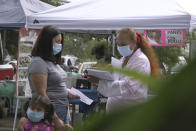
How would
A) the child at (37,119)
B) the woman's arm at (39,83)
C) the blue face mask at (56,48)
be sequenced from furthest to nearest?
1. the child at (37,119)
2. the blue face mask at (56,48)
3. the woman's arm at (39,83)

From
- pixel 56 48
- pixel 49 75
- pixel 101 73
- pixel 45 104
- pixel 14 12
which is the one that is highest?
pixel 101 73

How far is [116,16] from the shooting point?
6176 millimetres

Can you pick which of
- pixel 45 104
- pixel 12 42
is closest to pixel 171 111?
pixel 45 104

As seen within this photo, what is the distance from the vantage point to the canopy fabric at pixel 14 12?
7.65 metres

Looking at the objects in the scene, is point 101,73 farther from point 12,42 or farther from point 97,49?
point 12,42

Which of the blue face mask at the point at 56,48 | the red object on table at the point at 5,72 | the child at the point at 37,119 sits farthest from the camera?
the red object on table at the point at 5,72

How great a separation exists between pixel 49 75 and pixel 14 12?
5.33 metres

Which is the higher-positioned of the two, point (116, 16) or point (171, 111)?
point (171, 111)

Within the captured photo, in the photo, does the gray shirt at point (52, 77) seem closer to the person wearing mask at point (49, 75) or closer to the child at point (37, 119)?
the person wearing mask at point (49, 75)

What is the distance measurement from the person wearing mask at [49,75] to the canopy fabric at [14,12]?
4106mm

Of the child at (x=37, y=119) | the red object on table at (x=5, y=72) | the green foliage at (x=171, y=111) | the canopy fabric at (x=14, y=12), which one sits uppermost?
the green foliage at (x=171, y=111)

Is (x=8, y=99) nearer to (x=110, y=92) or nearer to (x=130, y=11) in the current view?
(x=130, y=11)

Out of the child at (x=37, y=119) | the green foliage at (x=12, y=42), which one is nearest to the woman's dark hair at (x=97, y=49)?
the child at (x=37, y=119)

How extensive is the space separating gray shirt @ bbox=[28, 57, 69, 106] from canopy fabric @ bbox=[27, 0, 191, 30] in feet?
9.24
